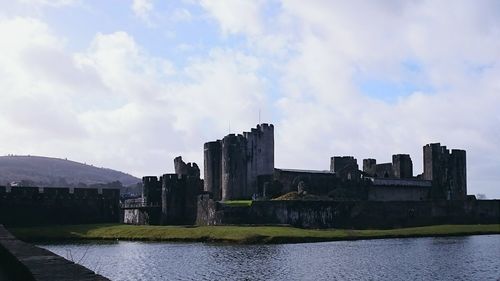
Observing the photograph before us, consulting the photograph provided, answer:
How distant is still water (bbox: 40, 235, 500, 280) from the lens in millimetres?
27281

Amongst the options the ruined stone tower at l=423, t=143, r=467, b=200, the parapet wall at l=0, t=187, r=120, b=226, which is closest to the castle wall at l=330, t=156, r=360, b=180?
the ruined stone tower at l=423, t=143, r=467, b=200

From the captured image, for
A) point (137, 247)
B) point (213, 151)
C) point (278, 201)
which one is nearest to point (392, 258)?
point (137, 247)

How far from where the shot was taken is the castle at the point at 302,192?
5792 cm

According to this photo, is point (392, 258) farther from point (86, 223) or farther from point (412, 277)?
point (86, 223)

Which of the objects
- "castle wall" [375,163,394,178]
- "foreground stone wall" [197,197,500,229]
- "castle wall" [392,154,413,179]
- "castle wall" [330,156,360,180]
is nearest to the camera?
"foreground stone wall" [197,197,500,229]

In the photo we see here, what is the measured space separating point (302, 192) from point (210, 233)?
1958 centimetres

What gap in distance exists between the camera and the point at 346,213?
196 feet

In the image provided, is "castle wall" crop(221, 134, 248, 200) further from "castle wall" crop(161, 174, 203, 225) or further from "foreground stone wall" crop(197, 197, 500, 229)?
"foreground stone wall" crop(197, 197, 500, 229)

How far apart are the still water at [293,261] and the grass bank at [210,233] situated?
3143 millimetres

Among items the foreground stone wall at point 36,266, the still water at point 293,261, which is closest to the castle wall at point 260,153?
the still water at point 293,261

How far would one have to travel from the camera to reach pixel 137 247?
41250mm

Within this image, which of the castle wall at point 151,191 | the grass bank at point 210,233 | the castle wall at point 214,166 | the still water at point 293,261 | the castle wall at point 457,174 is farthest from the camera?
the castle wall at point 457,174

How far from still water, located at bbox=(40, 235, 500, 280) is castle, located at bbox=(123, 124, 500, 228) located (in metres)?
13.9

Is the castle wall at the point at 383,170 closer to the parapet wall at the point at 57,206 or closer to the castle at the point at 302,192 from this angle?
the castle at the point at 302,192
